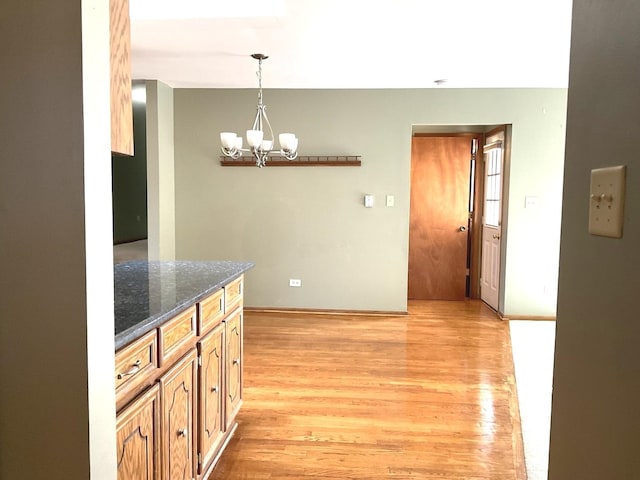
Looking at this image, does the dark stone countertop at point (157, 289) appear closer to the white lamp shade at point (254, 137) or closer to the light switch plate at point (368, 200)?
the white lamp shade at point (254, 137)

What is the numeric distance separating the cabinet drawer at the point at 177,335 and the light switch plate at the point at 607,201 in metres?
1.31

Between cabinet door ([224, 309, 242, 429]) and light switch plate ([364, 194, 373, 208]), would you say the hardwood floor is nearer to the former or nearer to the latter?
cabinet door ([224, 309, 242, 429])

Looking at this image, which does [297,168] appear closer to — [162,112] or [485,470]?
[162,112]

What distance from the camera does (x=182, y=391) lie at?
5.85ft

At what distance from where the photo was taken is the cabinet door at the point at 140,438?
132 cm

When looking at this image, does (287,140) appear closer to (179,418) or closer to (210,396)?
(210,396)

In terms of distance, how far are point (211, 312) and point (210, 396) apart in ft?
1.21

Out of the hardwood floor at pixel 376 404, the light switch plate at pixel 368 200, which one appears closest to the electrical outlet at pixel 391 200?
the light switch plate at pixel 368 200

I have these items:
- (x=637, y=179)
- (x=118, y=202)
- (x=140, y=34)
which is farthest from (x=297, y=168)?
(x=637, y=179)

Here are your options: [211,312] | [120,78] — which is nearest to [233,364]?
[211,312]

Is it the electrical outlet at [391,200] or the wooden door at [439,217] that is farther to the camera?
the wooden door at [439,217]

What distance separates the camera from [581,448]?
0.78 metres

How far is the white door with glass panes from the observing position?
516cm

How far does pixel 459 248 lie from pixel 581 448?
5248mm
